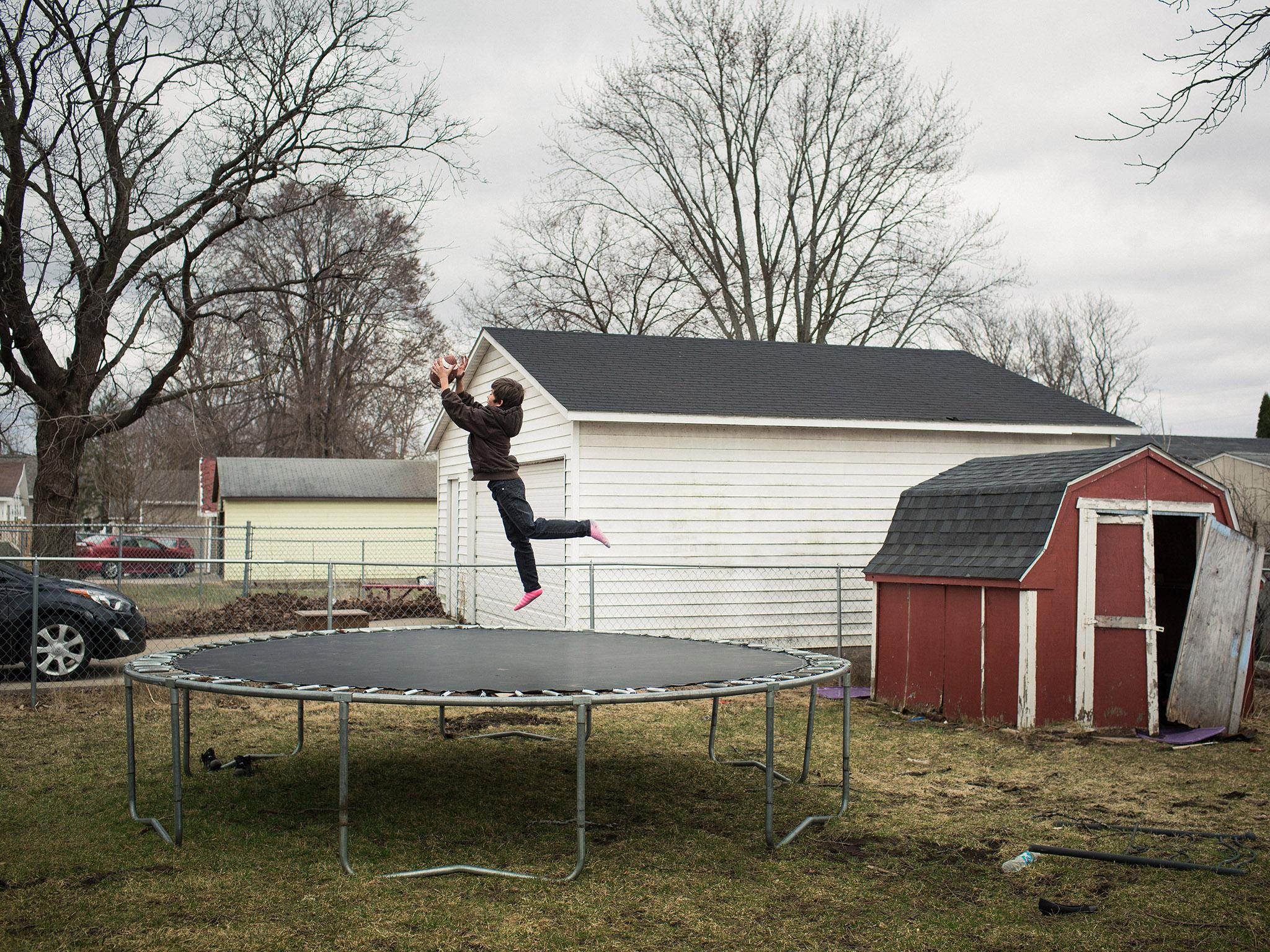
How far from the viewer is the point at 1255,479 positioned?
23781mm

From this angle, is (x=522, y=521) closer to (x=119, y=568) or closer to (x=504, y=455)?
(x=504, y=455)

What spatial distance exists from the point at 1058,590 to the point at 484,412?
4432 mm

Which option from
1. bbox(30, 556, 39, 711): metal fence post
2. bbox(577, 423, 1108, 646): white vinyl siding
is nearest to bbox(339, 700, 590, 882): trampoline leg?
bbox(30, 556, 39, 711): metal fence post

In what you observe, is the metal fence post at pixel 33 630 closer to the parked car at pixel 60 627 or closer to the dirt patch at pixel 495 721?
the parked car at pixel 60 627

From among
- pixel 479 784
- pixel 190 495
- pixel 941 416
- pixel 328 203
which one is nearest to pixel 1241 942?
pixel 479 784

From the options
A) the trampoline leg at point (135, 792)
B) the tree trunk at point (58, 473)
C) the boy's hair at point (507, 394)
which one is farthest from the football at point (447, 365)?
the tree trunk at point (58, 473)

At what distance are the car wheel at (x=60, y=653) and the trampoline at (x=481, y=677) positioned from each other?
310cm

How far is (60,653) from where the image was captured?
30.6 ft

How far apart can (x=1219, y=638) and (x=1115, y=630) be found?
2.29 ft

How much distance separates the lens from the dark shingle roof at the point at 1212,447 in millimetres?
24984

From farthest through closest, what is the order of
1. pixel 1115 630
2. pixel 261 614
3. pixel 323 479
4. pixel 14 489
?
pixel 14 489 → pixel 323 479 → pixel 261 614 → pixel 1115 630

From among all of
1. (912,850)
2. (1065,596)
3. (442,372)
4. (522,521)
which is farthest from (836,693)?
(442,372)

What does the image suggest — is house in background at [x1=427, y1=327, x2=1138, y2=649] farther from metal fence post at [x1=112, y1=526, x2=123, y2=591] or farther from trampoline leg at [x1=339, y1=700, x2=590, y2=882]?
trampoline leg at [x1=339, y1=700, x2=590, y2=882]

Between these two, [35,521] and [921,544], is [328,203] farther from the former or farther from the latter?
[921,544]
